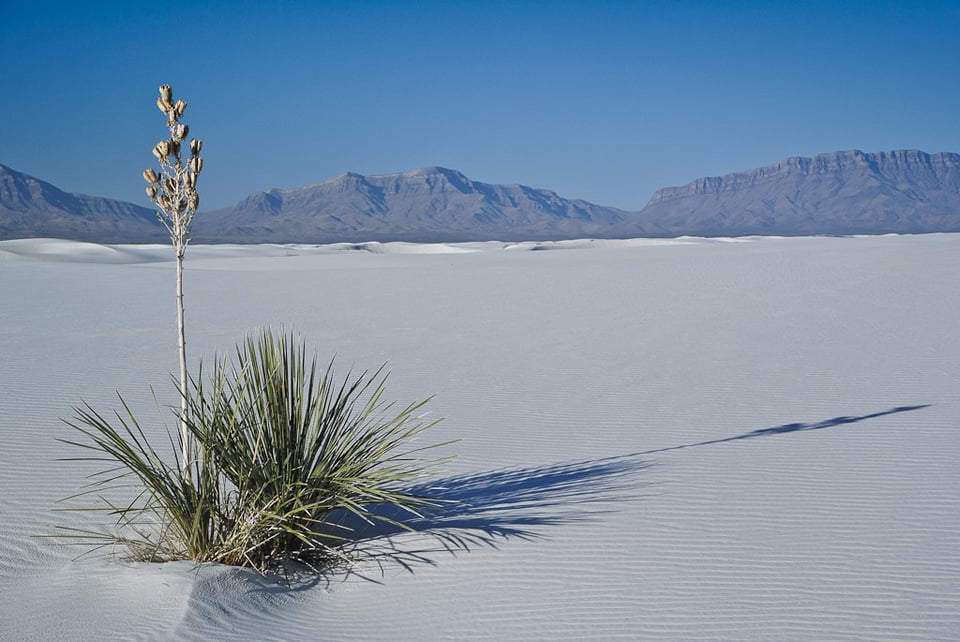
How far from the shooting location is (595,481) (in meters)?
5.46

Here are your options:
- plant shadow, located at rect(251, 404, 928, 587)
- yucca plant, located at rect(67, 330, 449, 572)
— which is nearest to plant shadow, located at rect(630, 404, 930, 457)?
plant shadow, located at rect(251, 404, 928, 587)

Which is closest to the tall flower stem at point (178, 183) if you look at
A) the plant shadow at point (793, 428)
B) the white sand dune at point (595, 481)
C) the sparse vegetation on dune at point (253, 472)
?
the sparse vegetation on dune at point (253, 472)

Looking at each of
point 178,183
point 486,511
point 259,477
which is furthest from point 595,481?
point 178,183

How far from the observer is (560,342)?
12.5 meters

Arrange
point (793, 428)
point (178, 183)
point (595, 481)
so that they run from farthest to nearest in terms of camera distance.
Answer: point (793, 428) < point (595, 481) < point (178, 183)

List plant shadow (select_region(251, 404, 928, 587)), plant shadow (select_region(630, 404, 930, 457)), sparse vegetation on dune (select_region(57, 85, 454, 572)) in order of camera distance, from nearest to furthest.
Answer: sparse vegetation on dune (select_region(57, 85, 454, 572)) → plant shadow (select_region(251, 404, 928, 587)) → plant shadow (select_region(630, 404, 930, 457))

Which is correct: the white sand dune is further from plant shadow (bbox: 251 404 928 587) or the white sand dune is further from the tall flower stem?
the tall flower stem

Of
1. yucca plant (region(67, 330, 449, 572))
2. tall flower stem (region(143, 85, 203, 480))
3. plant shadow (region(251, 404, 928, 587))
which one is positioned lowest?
plant shadow (region(251, 404, 928, 587))

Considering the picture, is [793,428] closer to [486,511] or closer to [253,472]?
[486,511]

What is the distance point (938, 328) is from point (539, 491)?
33.4 ft

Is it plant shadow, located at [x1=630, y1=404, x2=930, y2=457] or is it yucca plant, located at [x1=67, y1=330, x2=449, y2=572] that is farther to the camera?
plant shadow, located at [x1=630, y1=404, x2=930, y2=457]

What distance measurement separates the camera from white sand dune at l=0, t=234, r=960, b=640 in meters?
3.51

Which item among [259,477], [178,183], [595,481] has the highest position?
[178,183]

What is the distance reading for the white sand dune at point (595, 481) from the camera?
3.51 meters
